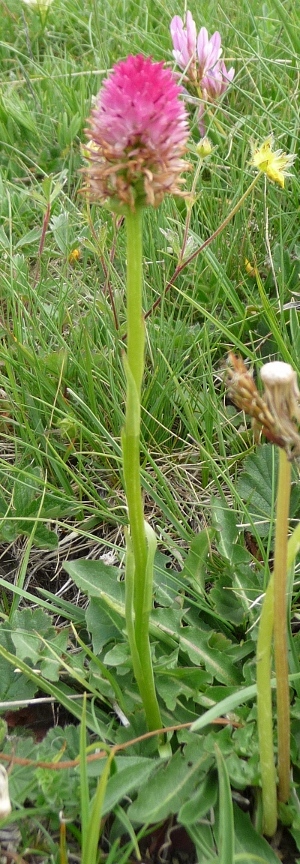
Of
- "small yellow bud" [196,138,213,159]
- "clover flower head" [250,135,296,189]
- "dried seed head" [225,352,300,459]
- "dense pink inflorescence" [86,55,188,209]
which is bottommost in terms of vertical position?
"dried seed head" [225,352,300,459]

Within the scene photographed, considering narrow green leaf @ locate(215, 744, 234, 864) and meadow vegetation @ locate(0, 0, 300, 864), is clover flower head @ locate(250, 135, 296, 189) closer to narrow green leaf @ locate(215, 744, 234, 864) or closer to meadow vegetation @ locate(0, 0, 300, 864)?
meadow vegetation @ locate(0, 0, 300, 864)

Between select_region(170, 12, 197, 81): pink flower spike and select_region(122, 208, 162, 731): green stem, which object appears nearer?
select_region(122, 208, 162, 731): green stem

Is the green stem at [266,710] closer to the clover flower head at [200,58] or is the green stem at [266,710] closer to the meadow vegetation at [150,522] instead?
the meadow vegetation at [150,522]

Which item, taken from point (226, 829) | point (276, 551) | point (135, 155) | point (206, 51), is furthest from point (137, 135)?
point (206, 51)

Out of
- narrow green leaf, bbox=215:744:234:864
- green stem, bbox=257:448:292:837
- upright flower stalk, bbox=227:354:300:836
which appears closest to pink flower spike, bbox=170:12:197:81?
upright flower stalk, bbox=227:354:300:836

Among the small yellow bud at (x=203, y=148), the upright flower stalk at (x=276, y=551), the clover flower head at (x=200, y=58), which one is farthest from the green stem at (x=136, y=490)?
the clover flower head at (x=200, y=58)

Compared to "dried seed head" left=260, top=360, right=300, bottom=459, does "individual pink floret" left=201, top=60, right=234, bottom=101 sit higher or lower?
higher

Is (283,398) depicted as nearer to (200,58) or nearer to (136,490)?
(136,490)

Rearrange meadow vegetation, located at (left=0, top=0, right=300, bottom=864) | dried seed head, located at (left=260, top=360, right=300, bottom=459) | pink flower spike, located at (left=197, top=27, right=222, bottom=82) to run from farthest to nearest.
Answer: pink flower spike, located at (left=197, top=27, right=222, bottom=82) < meadow vegetation, located at (left=0, top=0, right=300, bottom=864) < dried seed head, located at (left=260, top=360, right=300, bottom=459)
